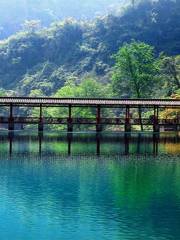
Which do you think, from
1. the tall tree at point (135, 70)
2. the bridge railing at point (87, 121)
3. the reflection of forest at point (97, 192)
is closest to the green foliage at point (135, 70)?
the tall tree at point (135, 70)

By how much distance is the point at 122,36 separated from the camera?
5374 inches

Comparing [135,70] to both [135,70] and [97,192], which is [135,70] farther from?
[97,192]

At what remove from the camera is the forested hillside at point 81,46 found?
431 ft

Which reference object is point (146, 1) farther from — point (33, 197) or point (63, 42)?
point (33, 197)

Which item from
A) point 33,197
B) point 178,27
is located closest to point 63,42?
point 178,27

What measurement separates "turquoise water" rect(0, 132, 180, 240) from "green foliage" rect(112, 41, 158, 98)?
4410cm

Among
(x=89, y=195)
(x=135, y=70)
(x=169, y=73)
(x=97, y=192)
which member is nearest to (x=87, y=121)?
(x=135, y=70)

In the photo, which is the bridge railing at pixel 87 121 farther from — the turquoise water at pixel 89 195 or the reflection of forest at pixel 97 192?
the reflection of forest at pixel 97 192

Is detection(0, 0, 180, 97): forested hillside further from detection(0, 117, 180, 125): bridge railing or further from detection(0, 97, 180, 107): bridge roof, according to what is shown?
detection(0, 97, 180, 107): bridge roof

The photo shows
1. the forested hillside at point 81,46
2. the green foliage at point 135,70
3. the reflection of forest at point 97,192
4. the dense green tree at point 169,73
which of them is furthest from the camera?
the forested hillside at point 81,46

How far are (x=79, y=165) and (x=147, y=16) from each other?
11403 cm

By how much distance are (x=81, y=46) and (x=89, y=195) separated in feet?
399

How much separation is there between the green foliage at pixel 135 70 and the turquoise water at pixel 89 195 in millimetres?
44102

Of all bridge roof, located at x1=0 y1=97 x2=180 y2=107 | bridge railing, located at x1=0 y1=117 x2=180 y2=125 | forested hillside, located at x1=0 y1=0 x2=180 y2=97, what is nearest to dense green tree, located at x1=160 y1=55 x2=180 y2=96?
forested hillside, located at x1=0 y1=0 x2=180 y2=97
